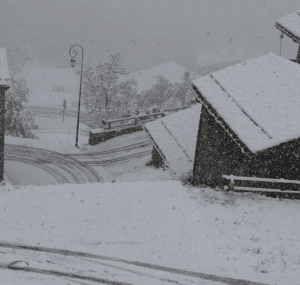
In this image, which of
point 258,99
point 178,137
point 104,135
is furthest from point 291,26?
point 104,135

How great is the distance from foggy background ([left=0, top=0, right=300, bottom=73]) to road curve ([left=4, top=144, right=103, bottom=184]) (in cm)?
10636

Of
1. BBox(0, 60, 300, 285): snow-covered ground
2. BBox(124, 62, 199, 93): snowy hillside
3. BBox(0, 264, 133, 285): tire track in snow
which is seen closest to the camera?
BBox(0, 264, 133, 285): tire track in snow

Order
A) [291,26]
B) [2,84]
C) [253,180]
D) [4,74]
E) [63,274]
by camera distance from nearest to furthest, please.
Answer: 1. [63,274]
2. [253,180]
3. [2,84]
4. [4,74]
5. [291,26]

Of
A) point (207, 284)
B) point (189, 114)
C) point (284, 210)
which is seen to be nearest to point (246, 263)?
point (207, 284)

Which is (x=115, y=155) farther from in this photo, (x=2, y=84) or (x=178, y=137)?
(x=2, y=84)

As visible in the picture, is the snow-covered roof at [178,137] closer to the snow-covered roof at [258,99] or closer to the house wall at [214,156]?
the house wall at [214,156]

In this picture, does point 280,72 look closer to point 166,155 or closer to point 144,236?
point 166,155

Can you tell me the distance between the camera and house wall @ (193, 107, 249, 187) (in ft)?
43.2

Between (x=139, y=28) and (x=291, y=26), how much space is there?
151m

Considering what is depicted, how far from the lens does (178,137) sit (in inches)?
756

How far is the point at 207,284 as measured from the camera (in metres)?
7.68

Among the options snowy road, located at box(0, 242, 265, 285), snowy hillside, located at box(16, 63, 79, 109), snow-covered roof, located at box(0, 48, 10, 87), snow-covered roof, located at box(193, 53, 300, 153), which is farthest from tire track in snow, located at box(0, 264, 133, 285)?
snowy hillside, located at box(16, 63, 79, 109)

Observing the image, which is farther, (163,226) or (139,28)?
(139,28)

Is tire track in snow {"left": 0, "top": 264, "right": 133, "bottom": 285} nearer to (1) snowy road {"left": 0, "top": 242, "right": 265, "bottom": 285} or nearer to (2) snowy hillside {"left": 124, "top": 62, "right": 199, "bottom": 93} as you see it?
(1) snowy road {"left": 0, "top": 242, "right": 265, "bottom": 285}
